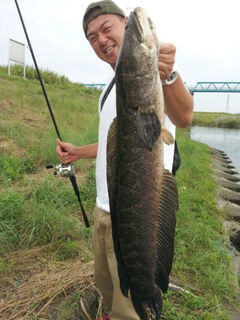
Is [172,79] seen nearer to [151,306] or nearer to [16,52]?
[151,306]

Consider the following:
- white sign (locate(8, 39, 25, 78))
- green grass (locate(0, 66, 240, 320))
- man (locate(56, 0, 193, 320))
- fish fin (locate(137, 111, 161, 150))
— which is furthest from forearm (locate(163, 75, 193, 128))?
white sign (locate(8, 39, 25, 78))

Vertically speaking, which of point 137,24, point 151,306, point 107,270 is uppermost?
point 137,24

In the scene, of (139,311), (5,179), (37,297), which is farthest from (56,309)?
(5,179)

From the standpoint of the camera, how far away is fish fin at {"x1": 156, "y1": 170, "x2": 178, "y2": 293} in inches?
73.2

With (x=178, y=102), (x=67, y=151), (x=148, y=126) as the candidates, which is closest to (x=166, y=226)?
(x=148, y=126)

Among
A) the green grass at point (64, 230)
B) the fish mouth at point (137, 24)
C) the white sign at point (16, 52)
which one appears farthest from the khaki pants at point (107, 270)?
the white sign at point (16, 52)

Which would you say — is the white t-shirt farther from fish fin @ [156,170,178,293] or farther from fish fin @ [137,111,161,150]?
fish fin @ [137,111,161,150]

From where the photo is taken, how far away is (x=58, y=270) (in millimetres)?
3475

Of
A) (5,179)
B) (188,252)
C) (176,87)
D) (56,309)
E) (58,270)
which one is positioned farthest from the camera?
(5,179)

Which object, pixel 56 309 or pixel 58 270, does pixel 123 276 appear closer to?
pixel 56 309

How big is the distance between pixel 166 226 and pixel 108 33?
1.42 metres

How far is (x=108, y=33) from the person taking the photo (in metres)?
2.38

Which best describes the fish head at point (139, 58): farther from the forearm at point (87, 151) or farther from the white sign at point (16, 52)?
the white sign at point (16, 52)

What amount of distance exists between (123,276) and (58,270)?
1662 millimetres
